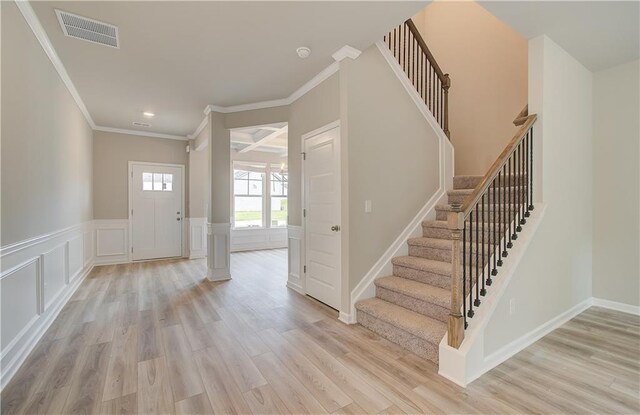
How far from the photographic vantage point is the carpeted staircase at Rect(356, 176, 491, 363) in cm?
236

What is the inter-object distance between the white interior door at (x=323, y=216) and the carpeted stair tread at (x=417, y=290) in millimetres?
563

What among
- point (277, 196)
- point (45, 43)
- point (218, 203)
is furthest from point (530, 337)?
point (277, 196)

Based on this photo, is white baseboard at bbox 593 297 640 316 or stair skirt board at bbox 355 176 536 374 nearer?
stair skirt board at bbox 355 176 536 374

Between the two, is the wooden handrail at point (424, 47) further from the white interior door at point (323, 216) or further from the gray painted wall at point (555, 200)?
the white interior door at point (323, 216)

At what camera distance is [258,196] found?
8.27 m

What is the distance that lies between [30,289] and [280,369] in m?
2.27

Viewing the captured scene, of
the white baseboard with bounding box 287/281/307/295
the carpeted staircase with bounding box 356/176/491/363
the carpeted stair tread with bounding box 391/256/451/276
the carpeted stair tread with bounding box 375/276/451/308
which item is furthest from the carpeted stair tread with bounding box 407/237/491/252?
the white baseboard with bounding box 287/281/307/295

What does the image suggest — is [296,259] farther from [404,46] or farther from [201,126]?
[201,126]

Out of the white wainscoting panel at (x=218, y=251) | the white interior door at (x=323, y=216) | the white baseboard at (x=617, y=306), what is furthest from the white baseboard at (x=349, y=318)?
the white baseboard at (x=617, y=306)

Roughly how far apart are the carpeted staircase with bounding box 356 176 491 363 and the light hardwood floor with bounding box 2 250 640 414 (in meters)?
0.12

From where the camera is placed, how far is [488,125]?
14.6ft

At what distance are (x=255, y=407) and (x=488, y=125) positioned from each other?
4678 millimetres

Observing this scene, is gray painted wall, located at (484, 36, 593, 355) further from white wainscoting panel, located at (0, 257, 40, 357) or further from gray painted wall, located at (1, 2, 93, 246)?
gray painted wall, located at (1, 2, 93, 246)

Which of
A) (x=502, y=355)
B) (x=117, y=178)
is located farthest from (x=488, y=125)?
(x=117, y=178)
